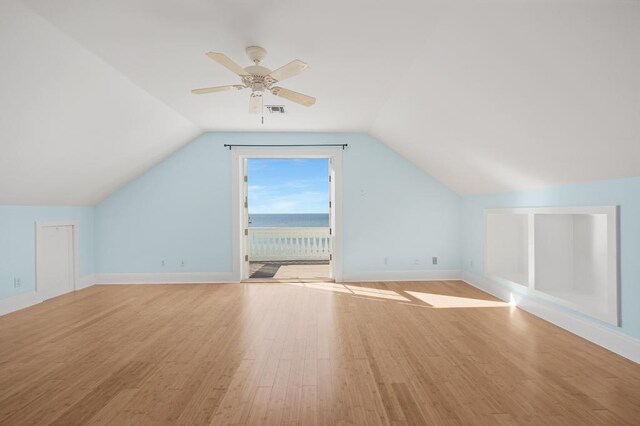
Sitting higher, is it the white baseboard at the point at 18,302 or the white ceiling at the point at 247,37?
the white ceiling at the point at 247,37

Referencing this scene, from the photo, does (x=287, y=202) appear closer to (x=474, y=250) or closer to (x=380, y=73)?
(x=474, y=250)

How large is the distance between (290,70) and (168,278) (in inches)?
179

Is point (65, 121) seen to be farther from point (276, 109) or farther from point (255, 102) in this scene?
point (276, 109)

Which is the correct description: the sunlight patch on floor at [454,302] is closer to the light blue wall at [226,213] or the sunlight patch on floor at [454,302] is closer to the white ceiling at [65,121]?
the light blue wall at [226,213]

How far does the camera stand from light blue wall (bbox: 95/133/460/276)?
5.65 m

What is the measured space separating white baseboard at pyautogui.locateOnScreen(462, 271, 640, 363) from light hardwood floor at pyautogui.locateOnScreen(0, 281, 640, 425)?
0.35 ft

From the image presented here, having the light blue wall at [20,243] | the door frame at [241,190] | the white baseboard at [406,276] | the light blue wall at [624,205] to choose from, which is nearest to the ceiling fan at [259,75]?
the door frame at [241,190]

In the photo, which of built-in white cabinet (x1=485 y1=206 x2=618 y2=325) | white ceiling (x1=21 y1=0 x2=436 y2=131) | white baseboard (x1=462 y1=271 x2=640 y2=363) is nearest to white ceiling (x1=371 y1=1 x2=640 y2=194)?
white ceiling (x1=21 y1=0 x2=436 y2=131)

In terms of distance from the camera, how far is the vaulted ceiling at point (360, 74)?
215 cm

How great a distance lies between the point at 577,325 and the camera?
3.21 metres

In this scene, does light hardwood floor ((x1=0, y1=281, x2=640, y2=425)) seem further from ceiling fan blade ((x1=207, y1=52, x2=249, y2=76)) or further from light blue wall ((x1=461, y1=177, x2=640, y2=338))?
ceiling fan blade ((x1=207, y1=52, x2=249, y2=76))

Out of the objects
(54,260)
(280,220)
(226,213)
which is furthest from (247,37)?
(280,220)

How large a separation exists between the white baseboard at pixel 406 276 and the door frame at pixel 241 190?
32 cm

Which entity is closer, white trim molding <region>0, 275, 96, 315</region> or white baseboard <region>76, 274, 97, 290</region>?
white trim molding <region>0, 275, 96, 315</region>
